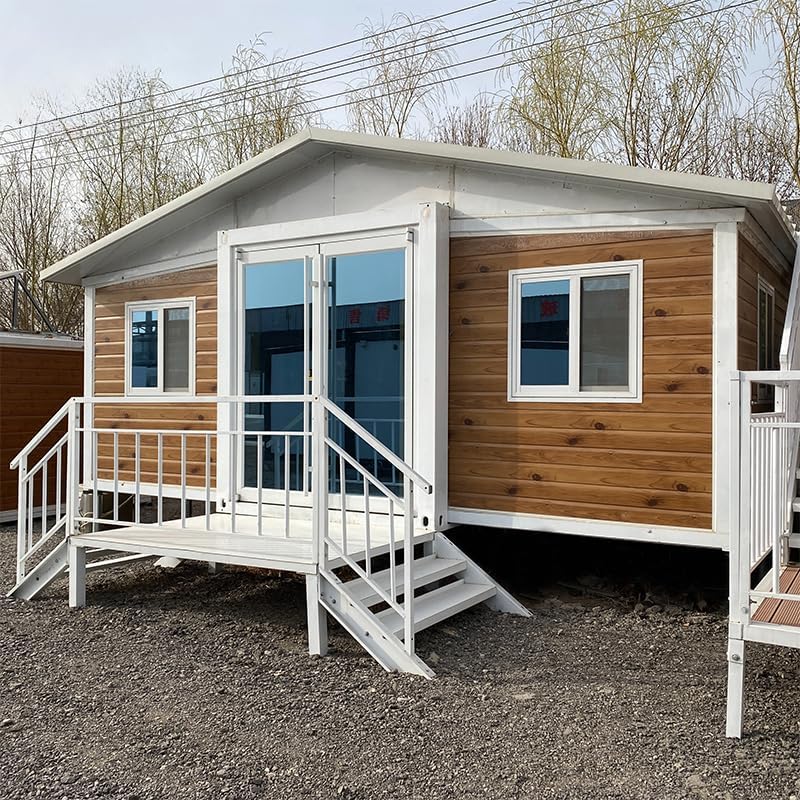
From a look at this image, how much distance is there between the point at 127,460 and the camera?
7.76 m

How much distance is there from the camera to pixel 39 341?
1055cm

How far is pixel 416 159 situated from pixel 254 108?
865 cm

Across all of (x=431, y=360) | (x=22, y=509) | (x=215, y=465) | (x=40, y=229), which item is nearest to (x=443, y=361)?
(x=431, y=360)

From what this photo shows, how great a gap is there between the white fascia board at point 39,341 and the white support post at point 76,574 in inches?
209

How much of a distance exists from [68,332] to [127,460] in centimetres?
906

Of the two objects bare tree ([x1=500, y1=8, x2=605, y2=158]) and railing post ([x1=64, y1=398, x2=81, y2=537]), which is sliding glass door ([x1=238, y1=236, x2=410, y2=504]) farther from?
bare tree ([x1=500, y1=8, x2=605, y2=158])

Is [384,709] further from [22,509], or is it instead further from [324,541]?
[22,509]

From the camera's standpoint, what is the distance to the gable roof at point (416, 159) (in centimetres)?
495

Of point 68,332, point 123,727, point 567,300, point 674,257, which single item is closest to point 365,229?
point 567,300

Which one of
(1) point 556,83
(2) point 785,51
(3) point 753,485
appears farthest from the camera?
(1) point 556,83

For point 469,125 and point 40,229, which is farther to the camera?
point 40,229

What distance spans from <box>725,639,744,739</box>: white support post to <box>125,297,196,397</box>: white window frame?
4.96 meters

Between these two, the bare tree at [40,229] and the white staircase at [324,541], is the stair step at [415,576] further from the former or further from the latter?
the bare tree at [40,229]

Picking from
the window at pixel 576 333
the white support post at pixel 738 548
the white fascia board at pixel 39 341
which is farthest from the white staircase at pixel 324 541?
the white fascia board at pixel 39 341
